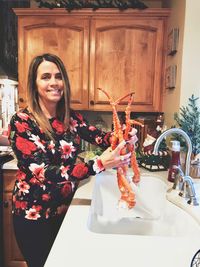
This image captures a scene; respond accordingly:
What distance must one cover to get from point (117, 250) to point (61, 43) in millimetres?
1788

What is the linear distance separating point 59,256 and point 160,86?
1693 millimetres

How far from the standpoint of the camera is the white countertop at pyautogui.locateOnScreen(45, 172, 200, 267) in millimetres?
630

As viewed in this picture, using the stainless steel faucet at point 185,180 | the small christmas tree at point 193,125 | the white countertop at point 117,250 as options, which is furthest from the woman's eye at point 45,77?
the small christmas tree at point 193,125

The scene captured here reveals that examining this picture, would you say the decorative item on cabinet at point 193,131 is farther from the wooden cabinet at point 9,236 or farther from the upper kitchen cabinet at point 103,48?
the wooden cabinet at point 9,236

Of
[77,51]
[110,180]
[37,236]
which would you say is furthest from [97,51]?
[37,236]

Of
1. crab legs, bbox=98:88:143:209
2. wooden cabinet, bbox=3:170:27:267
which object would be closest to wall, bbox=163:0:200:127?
crab legs, bbox=98:88:143:209

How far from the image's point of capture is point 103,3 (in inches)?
81.0

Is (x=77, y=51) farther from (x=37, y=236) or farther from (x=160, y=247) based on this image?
(x=160, y=247)

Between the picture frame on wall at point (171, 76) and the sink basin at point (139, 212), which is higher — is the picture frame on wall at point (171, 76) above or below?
above

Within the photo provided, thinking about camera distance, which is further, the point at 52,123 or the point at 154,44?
the point at 154,44

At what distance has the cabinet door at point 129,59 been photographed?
6.70 ft

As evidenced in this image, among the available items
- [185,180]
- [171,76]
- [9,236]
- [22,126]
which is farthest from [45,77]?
[9,236]

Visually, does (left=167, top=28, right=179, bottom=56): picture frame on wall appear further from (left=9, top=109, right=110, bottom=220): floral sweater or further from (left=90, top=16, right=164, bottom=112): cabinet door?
(left=9, top=109, right=110, bottom=220): floral sweater

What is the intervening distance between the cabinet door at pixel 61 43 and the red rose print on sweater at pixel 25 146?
1.12 m
